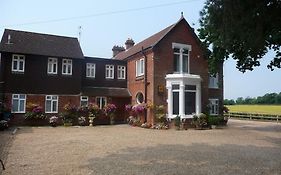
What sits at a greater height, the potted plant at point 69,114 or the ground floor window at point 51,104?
the ground floor window at point 51,104

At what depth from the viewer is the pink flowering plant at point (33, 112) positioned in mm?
21734

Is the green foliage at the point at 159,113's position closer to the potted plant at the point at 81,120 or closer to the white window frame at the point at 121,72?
the potted plant at the point at 81,120

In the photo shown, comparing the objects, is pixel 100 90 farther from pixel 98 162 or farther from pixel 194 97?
pixel 98 162

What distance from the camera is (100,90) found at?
25.7 meters

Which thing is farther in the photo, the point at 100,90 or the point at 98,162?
the point at 100,90

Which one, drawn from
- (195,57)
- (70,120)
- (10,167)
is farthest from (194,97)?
(10,167)

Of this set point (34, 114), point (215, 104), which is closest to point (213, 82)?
point (215, 104)

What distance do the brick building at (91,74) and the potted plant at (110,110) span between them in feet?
3.23

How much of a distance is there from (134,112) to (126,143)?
11317 mm

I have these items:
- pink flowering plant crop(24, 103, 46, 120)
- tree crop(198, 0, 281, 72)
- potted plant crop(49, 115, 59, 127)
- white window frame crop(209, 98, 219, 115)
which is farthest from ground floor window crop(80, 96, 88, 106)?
tree crop(198, 0, 281, 72)

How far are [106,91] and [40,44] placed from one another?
23.9ft

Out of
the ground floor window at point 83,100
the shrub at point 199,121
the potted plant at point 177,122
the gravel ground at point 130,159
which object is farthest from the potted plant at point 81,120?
the gravel ground at point 130,159

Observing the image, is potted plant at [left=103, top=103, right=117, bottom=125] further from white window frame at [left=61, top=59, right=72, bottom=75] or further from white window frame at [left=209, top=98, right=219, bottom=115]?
white window frame at [left=209, top=98, right=219, bottom=115]

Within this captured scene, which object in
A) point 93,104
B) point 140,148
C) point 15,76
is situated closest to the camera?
point 140,148
